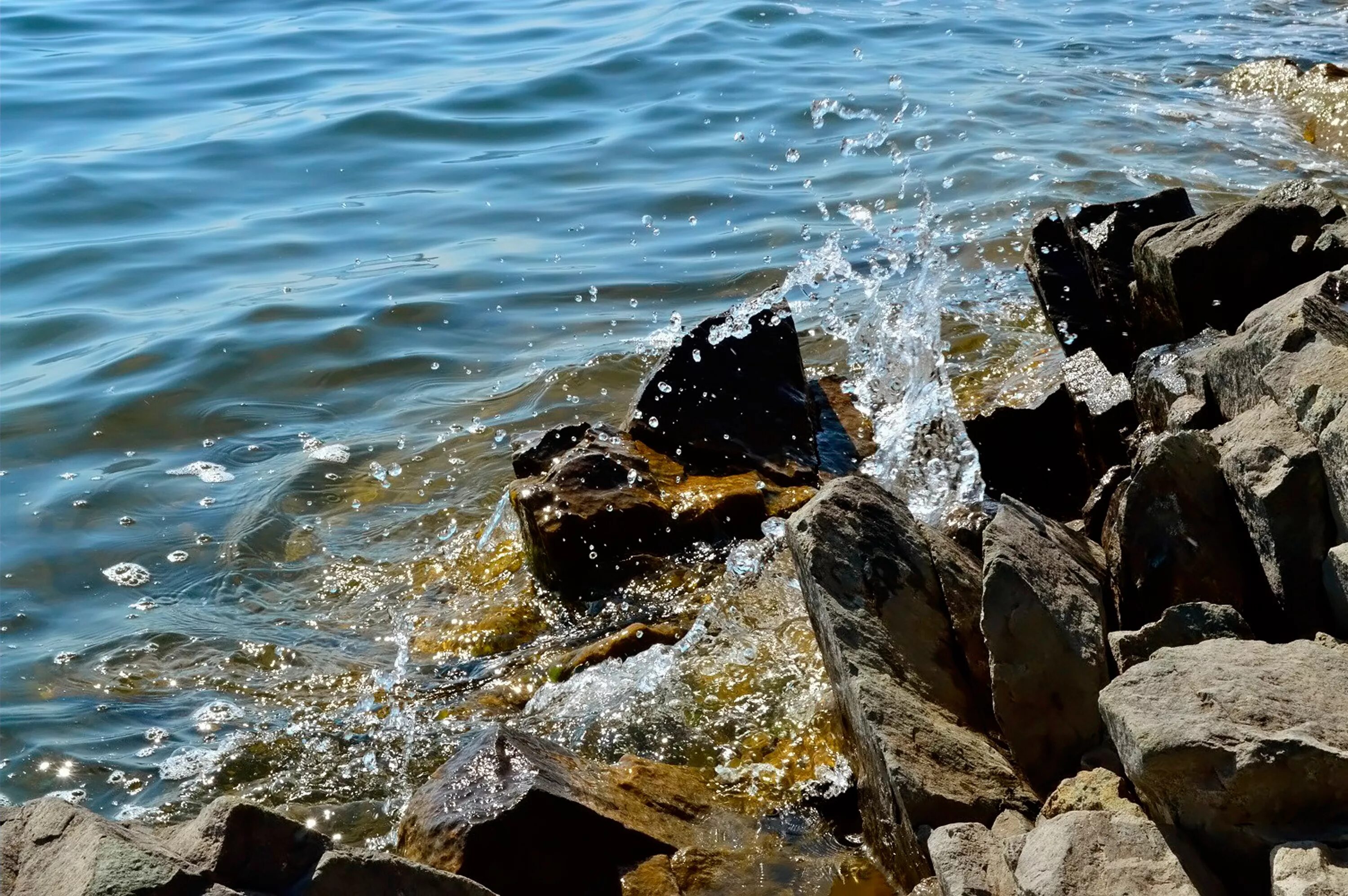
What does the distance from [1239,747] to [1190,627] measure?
0.60 metres

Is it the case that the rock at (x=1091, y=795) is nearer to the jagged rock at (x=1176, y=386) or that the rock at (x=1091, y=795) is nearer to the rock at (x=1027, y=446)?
the jagged rock at (x=1176, y=386)

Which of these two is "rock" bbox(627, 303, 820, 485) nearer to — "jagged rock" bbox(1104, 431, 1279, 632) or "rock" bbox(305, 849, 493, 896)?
"jagged rock" bbox(1104, 431, 1279, 632)

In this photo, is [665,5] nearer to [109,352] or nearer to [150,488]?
[109,352]

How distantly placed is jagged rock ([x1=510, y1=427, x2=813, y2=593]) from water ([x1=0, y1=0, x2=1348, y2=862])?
0.16m

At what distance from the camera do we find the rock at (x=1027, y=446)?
449cm

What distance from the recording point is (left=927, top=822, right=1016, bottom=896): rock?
2279 mm

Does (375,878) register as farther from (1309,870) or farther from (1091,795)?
(1309,870)

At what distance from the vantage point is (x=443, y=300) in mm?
8219

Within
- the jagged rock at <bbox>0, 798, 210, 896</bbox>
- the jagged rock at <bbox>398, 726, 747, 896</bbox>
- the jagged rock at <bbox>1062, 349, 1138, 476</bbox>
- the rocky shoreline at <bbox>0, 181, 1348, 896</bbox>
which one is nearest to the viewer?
the rocky shoreline at <bbox>0, 181, 1348, 896</bbox>

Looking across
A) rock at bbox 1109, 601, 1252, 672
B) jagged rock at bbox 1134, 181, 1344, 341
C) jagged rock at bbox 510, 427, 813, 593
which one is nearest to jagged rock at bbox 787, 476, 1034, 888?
rock at bbox 1109, 601, 1252, 672

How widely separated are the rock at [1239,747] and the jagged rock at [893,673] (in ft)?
1.54

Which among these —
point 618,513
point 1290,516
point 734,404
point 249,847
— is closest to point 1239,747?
point 1290,516

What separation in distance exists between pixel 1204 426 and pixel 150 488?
4619 millimetres

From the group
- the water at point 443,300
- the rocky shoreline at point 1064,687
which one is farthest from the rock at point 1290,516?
the water at point 443,300
